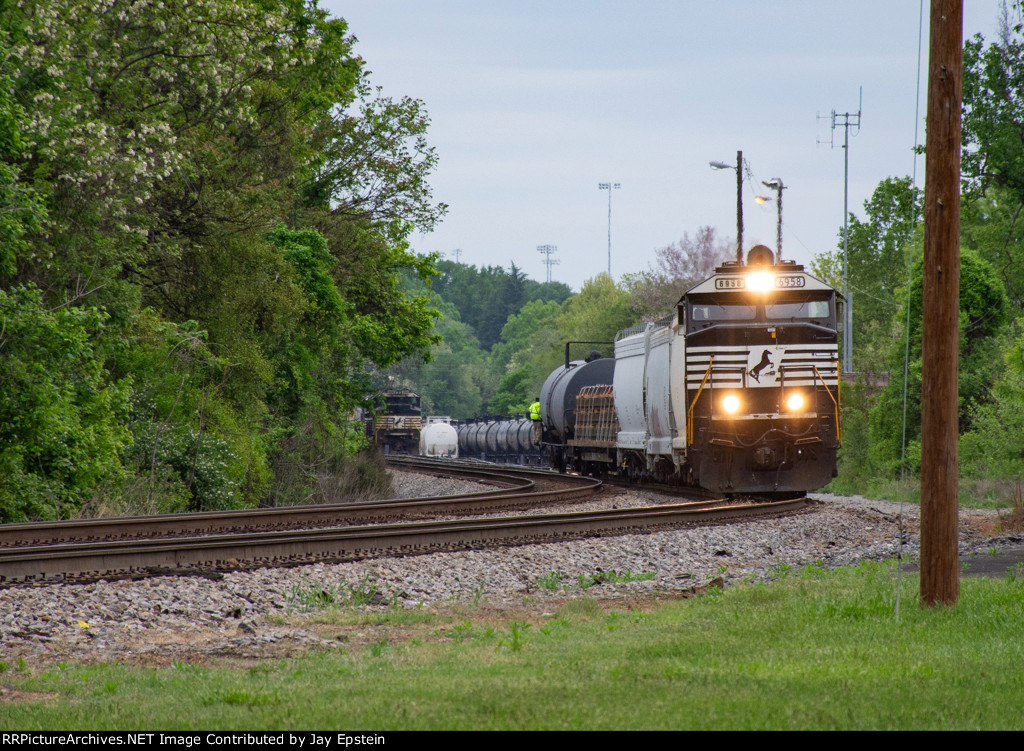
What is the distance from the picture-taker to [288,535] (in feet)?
46.6

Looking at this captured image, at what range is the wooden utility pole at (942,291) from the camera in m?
9.68

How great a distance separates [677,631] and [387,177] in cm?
3092

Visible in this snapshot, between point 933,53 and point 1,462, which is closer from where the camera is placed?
point 933,53

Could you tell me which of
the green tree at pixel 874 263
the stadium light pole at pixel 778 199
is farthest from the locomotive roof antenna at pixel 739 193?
the green tree at pixel 874 263

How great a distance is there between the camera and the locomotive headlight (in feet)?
67.6

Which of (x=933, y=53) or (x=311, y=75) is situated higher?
(x=311, y=75)

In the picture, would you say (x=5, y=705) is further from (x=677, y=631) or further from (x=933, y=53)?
(x=933, y=53)

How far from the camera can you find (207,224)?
26.7 meters

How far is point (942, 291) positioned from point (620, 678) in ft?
15.0

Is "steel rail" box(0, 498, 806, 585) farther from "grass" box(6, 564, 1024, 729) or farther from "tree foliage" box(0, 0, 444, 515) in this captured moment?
"tree foliage" box(0, 0, 444, 515)

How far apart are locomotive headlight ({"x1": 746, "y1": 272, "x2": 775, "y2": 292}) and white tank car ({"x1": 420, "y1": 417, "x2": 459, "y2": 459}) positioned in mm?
48939

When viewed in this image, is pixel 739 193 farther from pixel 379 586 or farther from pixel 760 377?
pixel 379 586

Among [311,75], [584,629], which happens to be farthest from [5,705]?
[311,75]
